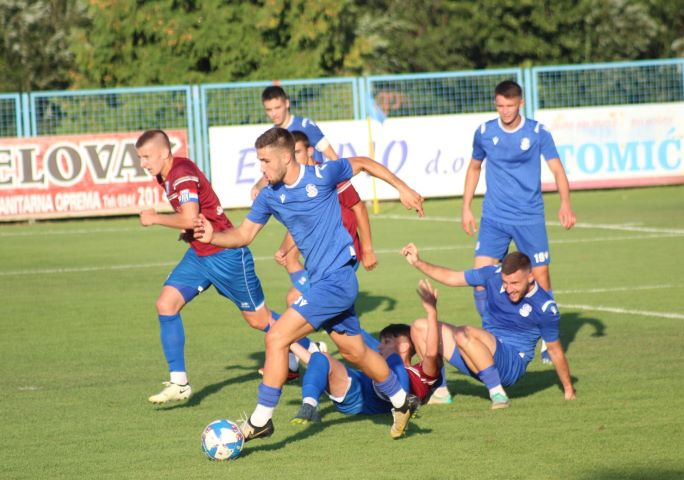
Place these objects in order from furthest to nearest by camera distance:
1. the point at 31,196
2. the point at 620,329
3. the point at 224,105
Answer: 1. the point at 224,105
2. the point at 31,196
3. the point at 620,329

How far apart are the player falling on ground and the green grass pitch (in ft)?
1.40

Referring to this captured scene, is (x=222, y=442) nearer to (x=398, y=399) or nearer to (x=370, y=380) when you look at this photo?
(x=398, y=399)

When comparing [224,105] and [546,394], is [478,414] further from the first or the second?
[224,105]

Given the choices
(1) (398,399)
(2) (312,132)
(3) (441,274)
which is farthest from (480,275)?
(2) (312,132)

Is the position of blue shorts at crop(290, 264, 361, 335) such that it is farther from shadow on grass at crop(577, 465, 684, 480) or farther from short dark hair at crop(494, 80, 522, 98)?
short dark hair at crop(494, 80, 522, 98)

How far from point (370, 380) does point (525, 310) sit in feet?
4.11

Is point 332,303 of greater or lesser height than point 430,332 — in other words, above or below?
above

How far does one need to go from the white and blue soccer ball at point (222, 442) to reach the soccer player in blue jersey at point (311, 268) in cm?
14

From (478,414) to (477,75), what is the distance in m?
20.9

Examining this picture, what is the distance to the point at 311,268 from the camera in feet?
25.8

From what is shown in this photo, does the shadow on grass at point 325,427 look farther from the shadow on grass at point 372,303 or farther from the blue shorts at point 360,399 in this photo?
the shadow on grass at point 372,303

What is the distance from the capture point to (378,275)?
16516 millimetres

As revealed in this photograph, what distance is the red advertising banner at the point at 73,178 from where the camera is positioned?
25.2m

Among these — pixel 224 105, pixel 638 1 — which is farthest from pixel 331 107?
pixel 638 1
